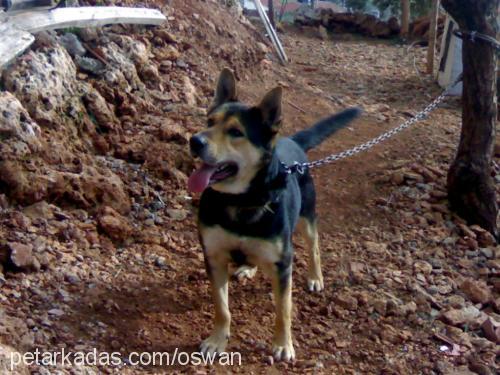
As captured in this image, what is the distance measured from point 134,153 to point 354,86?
5.79 metres

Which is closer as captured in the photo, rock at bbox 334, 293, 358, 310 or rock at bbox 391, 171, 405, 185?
rock at bbox 334, 293, 358, 310

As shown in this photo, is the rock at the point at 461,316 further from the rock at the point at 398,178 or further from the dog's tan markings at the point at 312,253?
the rock at the point at 398,178

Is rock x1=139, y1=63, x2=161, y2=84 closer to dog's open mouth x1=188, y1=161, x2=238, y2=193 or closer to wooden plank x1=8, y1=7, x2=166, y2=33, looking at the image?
wooden plank x1=8, y1=7, x2=166, y2=33

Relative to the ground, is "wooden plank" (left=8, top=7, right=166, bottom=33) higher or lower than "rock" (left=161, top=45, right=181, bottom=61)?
higher

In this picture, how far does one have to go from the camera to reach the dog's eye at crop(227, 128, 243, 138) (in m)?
3.59

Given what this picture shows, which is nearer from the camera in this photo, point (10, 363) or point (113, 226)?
point (10, 363)

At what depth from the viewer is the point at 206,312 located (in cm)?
439

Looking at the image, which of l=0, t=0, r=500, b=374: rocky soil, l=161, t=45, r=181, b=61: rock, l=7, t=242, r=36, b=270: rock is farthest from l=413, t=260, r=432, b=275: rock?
l=161, t=45, r=181, b=61: rock

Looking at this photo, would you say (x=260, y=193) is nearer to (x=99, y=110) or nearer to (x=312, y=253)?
(x=312, y=253)

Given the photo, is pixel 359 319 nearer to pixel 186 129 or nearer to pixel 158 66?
pixel 186 129

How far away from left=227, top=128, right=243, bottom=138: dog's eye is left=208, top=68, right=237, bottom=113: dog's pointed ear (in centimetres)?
39

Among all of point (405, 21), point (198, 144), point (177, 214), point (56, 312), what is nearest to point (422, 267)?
point (177, 214)

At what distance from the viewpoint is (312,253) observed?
4.78m

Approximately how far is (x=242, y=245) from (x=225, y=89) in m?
0.95
